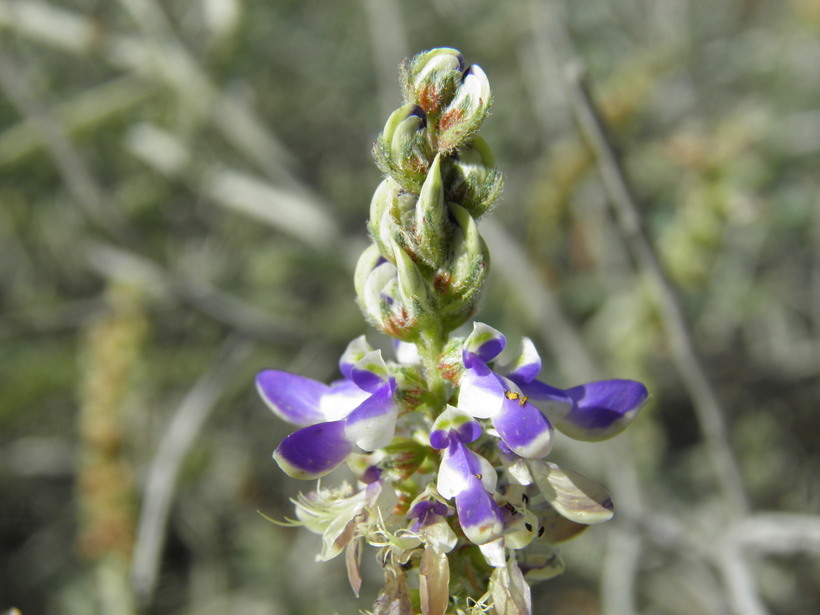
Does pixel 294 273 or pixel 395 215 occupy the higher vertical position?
pixel 395 215

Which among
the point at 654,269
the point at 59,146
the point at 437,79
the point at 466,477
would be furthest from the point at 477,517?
the point at 59,146


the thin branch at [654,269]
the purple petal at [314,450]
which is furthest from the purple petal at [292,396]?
the thin branch at [654,269]

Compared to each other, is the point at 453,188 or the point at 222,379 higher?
the point at 453,188

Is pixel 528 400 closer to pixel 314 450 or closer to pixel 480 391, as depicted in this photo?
pixel 480 391

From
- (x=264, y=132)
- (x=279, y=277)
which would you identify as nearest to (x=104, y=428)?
(x=279, y=277)

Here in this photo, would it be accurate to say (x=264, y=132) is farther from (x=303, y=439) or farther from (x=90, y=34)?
(x=303, y=439)

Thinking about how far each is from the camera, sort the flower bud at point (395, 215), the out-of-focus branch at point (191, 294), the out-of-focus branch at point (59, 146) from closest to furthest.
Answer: the flower bud at point (395, 215) → the out-of-focus branch at point (59, 146) → the out-of-focus branch at point (191, 294)

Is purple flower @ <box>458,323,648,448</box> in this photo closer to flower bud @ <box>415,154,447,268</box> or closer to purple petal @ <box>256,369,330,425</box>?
flower bud @ <box>415,154,447,268</box>

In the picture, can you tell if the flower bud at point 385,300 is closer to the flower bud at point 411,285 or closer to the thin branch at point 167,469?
the flower bud at point 411,285
